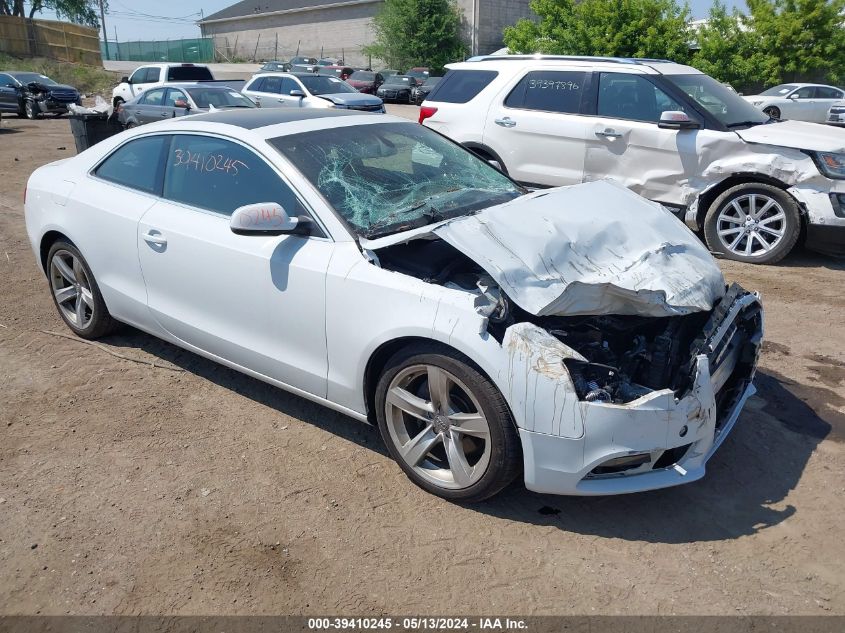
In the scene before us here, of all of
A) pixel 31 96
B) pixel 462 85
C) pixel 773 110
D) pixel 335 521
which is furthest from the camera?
pixel 31 96

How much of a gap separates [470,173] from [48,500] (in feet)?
9.61

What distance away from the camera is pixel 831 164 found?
21.7 feet

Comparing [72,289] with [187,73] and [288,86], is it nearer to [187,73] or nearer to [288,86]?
[288,86]

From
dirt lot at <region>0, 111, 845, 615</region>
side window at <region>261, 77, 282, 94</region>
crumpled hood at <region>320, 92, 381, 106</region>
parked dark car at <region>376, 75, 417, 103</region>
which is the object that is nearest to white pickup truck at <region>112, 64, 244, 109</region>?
side window at <region>261, 77, 282, 94</region>

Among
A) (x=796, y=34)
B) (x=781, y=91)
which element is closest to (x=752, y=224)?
(x=781, y=91)

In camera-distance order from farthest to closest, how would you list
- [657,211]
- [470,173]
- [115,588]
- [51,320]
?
1. [51,320]
2. [470,173]
3. [657,211]
4. [115,588]

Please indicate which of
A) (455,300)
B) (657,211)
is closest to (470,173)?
(657,211)

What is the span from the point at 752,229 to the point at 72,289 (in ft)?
19.9

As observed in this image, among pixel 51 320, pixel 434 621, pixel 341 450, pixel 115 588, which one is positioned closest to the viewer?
pixel 434 621

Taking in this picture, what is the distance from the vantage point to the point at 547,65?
8.31m

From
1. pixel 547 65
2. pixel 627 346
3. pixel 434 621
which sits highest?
pixel 547 65

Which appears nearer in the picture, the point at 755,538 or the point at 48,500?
the point at 755,538

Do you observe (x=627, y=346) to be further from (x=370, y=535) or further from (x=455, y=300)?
(x=370, y=535)

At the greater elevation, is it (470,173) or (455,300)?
(470,173)
